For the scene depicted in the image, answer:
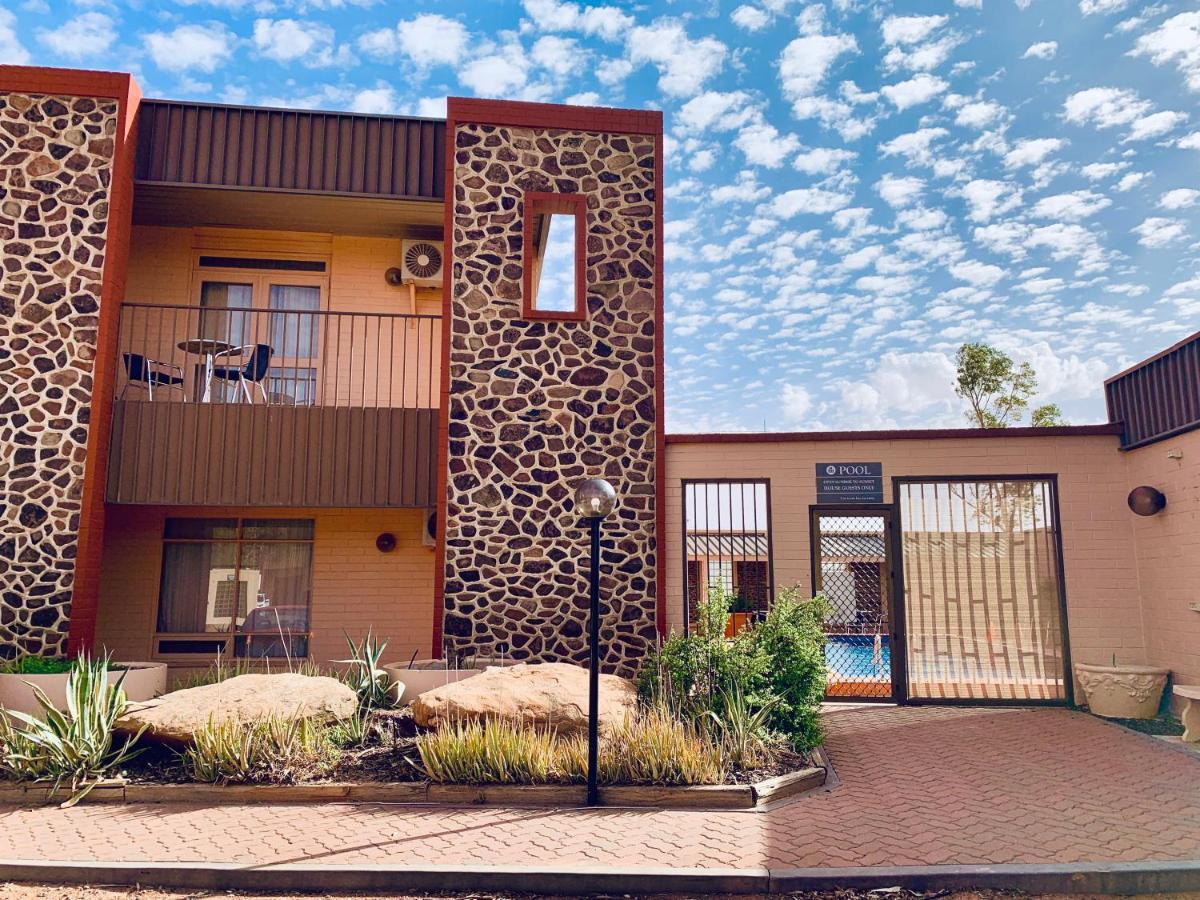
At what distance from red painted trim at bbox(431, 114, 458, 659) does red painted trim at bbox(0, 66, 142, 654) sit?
371cm

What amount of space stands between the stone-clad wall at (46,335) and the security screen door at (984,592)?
9738mm

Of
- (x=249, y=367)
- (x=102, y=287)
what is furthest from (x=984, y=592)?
(x=102, y=287)

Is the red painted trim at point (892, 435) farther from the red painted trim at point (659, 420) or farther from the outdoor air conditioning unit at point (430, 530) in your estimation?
the outdoor air conditioning unit at point (430, 530)

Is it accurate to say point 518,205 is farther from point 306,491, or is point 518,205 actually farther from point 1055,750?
point 1055,750

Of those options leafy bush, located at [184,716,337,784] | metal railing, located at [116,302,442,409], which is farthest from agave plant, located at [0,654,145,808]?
metal railing, located at [116,302,442,409]

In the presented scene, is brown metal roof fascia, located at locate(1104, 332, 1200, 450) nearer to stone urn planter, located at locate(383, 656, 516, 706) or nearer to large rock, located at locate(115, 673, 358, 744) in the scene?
stone urn planter, located at locate(383, 656, 516, 706)

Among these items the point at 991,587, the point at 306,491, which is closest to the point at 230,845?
the point at 306,491

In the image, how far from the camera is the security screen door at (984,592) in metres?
10.1

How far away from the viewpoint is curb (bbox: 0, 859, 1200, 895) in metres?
4.86

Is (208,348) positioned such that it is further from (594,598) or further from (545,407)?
(594,598)

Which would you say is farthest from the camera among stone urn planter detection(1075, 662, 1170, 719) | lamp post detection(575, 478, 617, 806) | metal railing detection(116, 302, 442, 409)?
metal railing detection(116, 302, 442, 409)

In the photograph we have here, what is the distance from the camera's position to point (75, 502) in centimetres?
938

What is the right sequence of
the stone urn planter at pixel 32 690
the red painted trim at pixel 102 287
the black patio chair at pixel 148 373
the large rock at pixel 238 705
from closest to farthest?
the large rock at pixel 238 705 → the stone urn planter at pixel 32 690 → the red painted trim at pixel 102 287 → the black patio chair at pixel 148 373

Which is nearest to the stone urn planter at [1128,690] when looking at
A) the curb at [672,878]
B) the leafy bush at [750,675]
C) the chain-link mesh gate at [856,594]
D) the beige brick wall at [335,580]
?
the chain-link mesh gate at [856,594]
